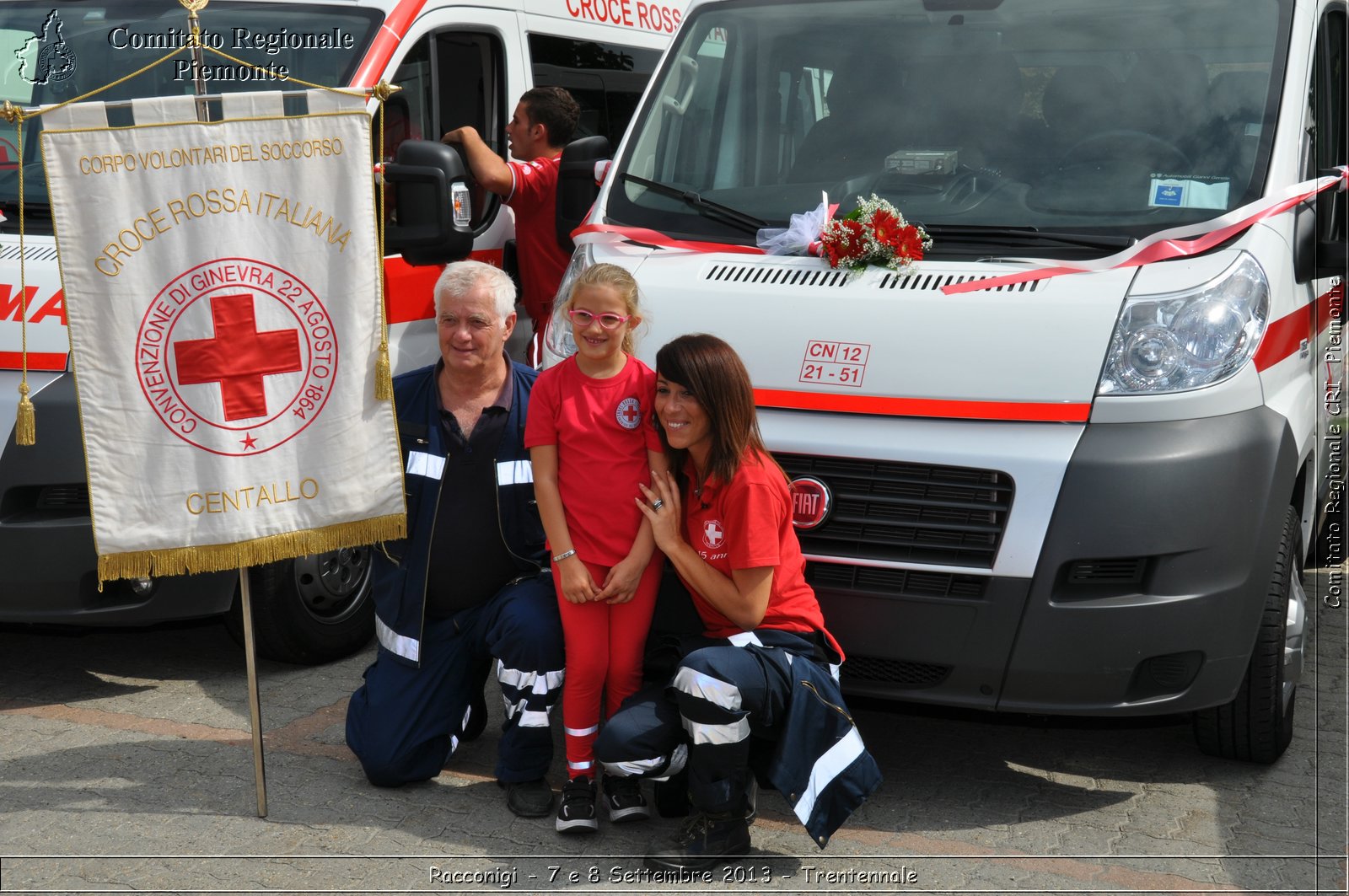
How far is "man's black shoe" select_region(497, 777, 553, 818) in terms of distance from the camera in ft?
13.7

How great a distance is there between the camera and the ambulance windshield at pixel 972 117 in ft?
14.6

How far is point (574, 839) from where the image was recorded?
13.3ft

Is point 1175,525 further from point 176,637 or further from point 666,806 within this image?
point 176,637

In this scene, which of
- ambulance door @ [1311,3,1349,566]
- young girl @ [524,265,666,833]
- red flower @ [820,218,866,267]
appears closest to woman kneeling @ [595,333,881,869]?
young girl @ [524,265,666,833]

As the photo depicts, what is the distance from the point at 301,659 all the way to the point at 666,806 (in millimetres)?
1802

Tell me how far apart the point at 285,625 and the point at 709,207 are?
81.9 inches

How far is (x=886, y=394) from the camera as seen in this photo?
407cm

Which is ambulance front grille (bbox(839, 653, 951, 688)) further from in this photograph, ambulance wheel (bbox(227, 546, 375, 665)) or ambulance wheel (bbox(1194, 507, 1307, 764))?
ambulance wheel (bbox(227, 546, 375, 665))

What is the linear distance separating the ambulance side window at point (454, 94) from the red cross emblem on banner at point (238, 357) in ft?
6.48

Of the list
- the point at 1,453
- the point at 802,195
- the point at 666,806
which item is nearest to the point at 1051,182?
the point at 802,195

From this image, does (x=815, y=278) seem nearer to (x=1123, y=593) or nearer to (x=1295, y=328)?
(x=1123, y=593)

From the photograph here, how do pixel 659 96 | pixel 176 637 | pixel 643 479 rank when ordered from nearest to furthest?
pixel 643 479, pixel 659 96, pixel 176 637

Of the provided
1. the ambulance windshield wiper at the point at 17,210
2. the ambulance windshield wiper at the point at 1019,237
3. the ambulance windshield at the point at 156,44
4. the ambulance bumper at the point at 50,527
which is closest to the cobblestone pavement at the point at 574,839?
the ambulance bumper at the point at 50,527

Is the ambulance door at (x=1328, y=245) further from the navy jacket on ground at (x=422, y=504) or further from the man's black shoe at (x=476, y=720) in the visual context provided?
the man's black shoe at (x=476, y=720)
